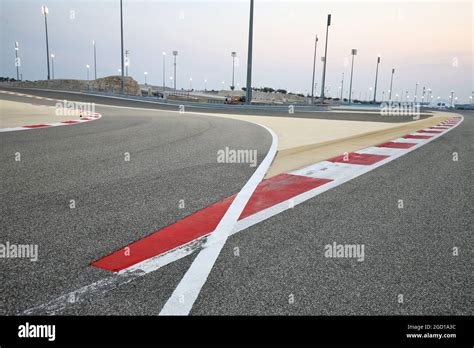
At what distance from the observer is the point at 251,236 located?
3.60 meters

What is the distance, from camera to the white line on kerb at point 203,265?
2.42m

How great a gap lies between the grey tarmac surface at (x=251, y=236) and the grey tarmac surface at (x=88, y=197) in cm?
2

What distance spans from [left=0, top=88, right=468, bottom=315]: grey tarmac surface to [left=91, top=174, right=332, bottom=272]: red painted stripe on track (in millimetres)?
137

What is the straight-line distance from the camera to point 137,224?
12.6 ft

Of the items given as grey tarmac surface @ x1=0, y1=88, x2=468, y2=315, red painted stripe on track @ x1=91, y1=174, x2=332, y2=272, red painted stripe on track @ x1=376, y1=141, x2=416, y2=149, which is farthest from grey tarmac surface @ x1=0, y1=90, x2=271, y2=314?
red painted stripe on track @ x1=376, y1=141, x2=416, y2=149

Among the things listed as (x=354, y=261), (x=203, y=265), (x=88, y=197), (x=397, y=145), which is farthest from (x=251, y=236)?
(x=397, y=145)

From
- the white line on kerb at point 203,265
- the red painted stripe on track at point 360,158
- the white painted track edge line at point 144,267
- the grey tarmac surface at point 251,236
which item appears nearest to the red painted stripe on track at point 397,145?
the red painted stripe on track at point 360,158
